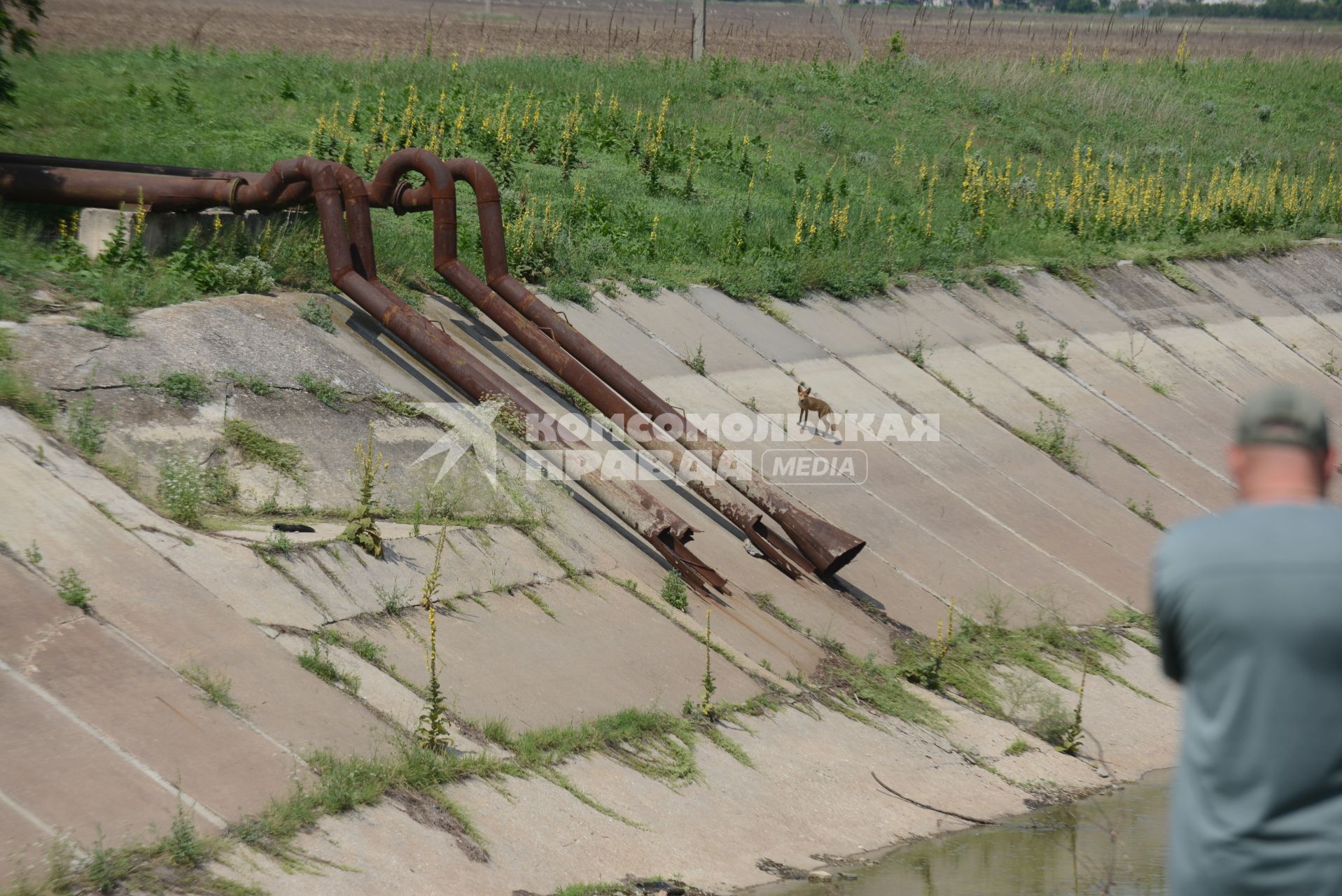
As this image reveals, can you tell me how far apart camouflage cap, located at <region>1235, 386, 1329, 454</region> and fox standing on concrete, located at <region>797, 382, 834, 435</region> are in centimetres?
954

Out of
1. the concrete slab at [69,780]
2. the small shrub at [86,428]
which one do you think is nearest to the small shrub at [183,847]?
the concrete slab at [69,780]

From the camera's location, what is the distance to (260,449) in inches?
384

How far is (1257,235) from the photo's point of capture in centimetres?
2217

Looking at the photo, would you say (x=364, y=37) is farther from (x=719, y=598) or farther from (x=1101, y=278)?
(x=719, y=598)

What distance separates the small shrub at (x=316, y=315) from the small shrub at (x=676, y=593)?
11.5 feet

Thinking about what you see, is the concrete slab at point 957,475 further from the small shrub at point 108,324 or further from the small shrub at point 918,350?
the small shrub at point 108,324

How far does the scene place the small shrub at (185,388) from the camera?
32.3ft

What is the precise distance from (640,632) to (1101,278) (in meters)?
11.5

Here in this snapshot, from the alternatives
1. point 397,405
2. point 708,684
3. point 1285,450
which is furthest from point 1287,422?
point 397,405

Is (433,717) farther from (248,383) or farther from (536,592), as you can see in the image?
(248,383)

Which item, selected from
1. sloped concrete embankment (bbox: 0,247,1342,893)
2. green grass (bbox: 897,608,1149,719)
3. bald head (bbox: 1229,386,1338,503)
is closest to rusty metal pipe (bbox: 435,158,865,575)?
sloped concrete embankment (bbox: 0,247,1342,893)

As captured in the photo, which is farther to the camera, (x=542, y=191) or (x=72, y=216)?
(x=542, y=191)

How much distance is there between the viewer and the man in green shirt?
2.93 meters

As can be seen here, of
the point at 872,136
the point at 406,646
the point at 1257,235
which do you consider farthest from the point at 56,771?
the point at 1257,235
